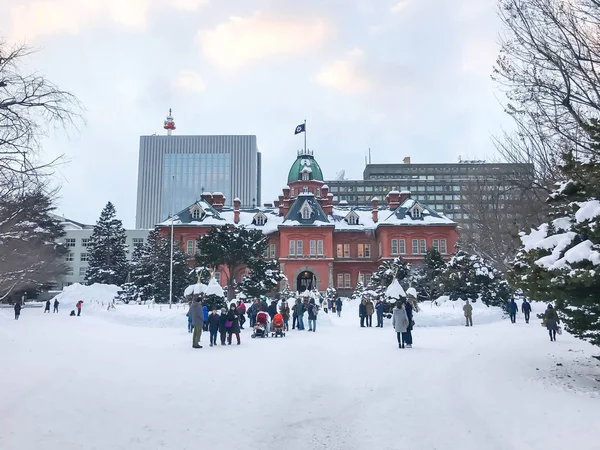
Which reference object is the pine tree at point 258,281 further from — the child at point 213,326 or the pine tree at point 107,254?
the pine tree at point 107,254

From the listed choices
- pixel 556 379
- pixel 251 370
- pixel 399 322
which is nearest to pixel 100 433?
pixel 251 370

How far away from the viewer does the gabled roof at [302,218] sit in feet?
180

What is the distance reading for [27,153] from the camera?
8.18m

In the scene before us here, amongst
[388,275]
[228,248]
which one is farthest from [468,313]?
[228,248]

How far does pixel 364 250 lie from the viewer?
60.0 m

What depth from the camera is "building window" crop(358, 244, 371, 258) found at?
59.8m

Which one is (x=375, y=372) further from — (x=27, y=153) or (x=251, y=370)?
(x=27, y=153)

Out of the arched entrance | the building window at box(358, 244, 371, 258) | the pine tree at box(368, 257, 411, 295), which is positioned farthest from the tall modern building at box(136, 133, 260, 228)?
the pine tree at box(368, 257, 411, 295)

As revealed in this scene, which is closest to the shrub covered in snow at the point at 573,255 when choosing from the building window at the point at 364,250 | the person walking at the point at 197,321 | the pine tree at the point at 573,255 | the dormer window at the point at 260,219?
the pine tree at the point at 573,255

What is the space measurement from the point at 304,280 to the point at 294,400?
157 ft

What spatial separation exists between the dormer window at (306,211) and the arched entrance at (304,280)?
6.55m

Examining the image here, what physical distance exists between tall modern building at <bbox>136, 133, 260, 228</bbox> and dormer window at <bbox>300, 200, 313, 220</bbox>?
85.4 m

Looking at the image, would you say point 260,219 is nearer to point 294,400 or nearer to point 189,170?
point 294,400

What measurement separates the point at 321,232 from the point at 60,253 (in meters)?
28.4
